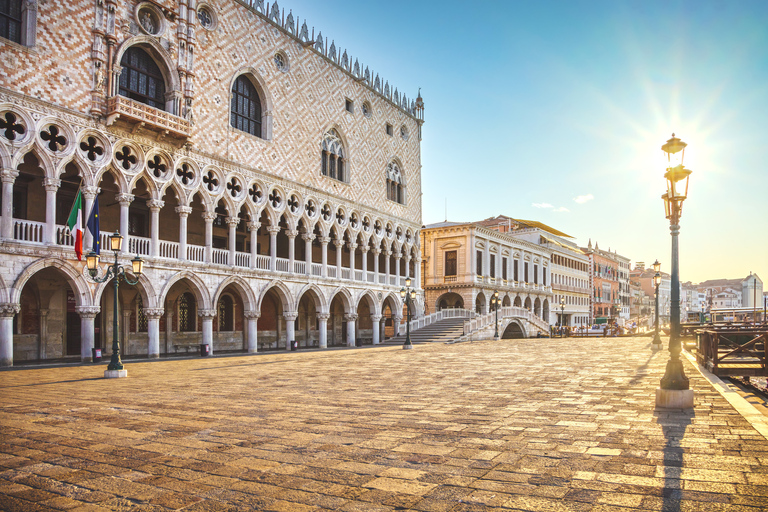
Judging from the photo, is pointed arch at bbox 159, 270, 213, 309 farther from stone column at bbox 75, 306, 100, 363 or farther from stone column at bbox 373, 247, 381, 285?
stone column at bbox 373, 247, 381, 285

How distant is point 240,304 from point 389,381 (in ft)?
63.9

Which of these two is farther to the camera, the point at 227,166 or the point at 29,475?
the point at 227,166

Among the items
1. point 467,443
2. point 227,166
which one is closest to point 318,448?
point 467,443

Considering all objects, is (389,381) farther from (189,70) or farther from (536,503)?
(189,70)

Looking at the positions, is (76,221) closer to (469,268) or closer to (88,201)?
(88,201)

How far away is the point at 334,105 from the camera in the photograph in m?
33.7

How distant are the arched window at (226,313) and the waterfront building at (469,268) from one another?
23295 mm

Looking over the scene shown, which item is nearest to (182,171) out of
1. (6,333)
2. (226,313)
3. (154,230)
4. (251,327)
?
(154,230)

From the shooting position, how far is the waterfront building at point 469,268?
1890 inches

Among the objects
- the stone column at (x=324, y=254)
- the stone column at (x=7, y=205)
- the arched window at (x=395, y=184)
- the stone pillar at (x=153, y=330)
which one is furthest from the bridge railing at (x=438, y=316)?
the stone column at (x=7, y=205)

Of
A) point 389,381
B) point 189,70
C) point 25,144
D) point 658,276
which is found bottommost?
point 389,381

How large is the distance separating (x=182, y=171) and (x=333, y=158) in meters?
11.6

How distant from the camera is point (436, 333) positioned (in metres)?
35.8

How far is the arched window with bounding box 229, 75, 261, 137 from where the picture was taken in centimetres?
2738
